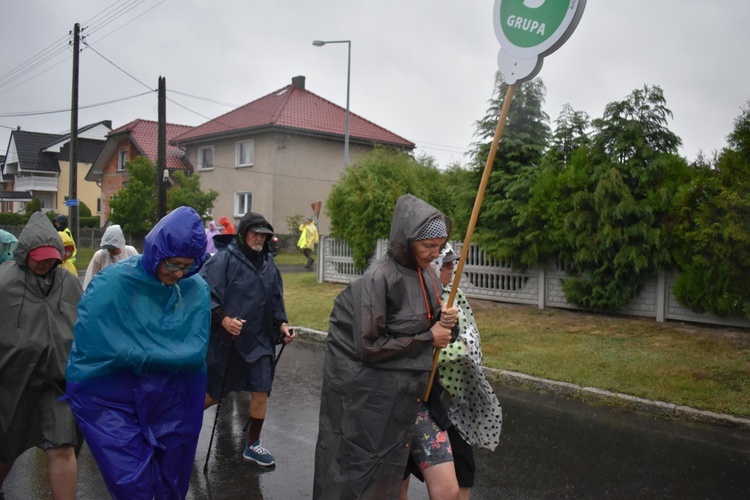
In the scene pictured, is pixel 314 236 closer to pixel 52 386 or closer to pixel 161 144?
pixel 161 144

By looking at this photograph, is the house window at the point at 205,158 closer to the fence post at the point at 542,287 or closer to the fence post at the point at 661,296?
the fence post at the point at 542,287

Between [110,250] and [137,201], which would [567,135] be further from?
[137,201]

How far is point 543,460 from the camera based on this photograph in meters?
5.67

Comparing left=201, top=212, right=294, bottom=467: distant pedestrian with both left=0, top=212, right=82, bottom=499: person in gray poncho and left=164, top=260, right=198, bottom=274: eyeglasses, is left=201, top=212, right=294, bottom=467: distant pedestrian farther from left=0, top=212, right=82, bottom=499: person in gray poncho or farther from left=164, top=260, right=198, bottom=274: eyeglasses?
left=164, top=260, right=198, bottom=274: eyeglasses

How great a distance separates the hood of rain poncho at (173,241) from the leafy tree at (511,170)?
9.05m

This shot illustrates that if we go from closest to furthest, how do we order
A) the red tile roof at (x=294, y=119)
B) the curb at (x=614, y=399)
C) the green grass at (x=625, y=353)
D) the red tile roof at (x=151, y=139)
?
the curb at (x=614, y=399), the green grass at (x=625, y=353), the red tile roof at (x=294, y=119), the red tile roof at (x=151, y=139)

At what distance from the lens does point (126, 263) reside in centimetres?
349

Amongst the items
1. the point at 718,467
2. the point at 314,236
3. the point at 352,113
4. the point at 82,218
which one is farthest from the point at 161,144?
the point at 82,218

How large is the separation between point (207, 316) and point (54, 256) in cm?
110

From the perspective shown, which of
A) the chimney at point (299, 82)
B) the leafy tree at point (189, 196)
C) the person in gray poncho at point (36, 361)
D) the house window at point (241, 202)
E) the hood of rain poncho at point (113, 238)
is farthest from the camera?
the chimney at point (299, 82)

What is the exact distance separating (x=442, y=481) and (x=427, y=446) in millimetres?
181

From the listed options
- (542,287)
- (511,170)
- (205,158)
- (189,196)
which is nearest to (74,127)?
(189,196)

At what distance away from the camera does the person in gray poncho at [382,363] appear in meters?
3.25

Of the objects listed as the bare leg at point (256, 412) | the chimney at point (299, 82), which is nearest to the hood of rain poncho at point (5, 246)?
the bare leg at point (256, 412)
